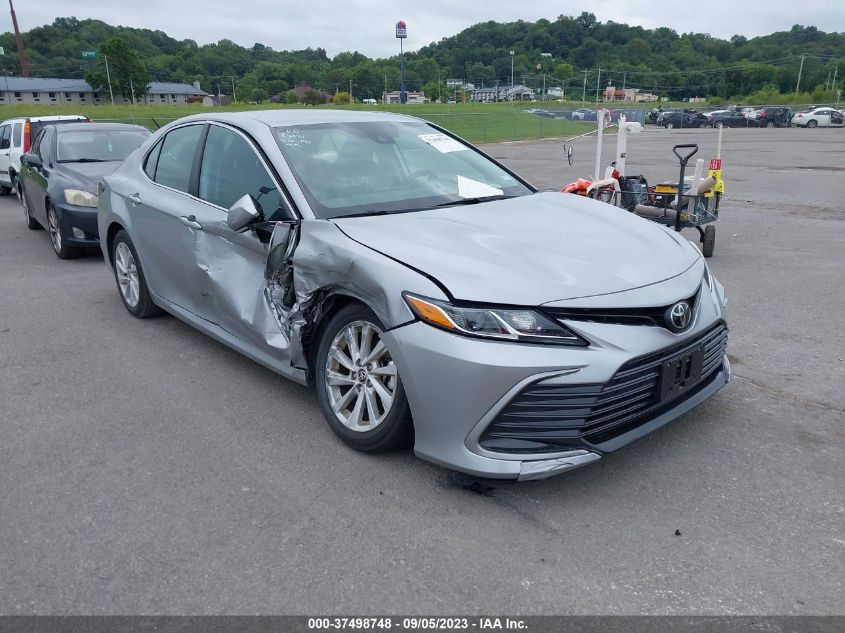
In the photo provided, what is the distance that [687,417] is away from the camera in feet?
12.6

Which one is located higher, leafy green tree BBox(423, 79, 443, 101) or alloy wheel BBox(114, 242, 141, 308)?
alloy wheel BBox(114, 242, 141, 308)

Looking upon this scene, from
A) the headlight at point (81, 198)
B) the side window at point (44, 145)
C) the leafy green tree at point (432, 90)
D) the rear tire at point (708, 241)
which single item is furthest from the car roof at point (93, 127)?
the leafy green tree at point (432, 90)

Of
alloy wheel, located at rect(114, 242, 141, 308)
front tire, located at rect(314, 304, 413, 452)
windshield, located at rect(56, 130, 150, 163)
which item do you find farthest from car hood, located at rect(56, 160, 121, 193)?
front tire, located at rect(314, 304, 413, 452)

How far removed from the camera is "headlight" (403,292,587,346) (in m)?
2.90

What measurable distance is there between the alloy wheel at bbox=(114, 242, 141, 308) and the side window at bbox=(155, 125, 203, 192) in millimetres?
803

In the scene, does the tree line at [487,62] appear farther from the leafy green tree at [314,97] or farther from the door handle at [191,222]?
the door handle at [191,222]

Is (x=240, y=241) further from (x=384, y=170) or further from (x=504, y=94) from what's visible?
(x=504, y=94)

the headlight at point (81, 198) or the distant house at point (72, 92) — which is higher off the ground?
the headlight at point (81, 198)

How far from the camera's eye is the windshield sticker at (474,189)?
4.30 metres

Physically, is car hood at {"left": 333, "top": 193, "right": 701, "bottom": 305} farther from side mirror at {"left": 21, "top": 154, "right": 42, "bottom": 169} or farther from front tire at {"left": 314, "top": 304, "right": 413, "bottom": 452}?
side mirror at {"left": 21, "top": 154, "right": 42, "bottom": 169}

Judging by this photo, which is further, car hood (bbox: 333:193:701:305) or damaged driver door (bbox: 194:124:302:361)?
damaged driver door (bbox: 194:124:302:361)

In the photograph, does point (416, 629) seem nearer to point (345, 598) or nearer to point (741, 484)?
point (345, 598)

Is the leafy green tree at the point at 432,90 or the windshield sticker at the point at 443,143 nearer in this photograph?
the windshield sticker at the point at 443,143

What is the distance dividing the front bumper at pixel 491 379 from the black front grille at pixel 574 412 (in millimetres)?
21
